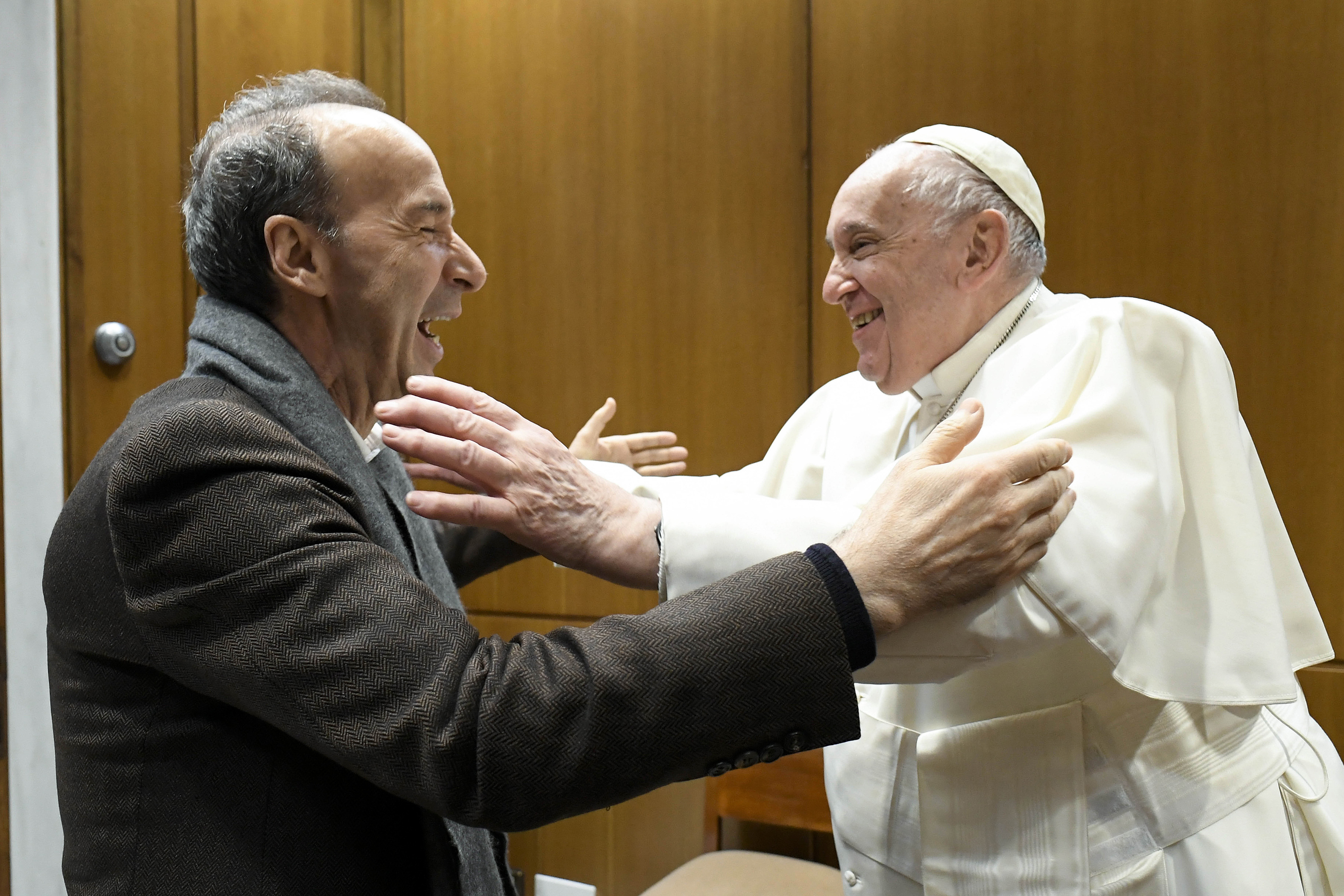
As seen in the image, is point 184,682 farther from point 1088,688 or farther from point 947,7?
point 947,7

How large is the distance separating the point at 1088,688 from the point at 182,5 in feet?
9.31

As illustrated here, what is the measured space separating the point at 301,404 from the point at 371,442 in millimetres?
414

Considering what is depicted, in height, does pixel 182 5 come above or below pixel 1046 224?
above

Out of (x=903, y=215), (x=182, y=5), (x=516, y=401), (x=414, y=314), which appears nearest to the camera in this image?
(x=414, y=314)

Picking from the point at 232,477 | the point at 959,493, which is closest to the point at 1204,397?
the point at 959,493

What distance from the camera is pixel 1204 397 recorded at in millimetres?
1493

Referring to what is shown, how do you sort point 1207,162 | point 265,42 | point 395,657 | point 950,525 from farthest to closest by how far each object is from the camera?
point 265,42 → point 1207,162 → point 950,525 → point 395,657

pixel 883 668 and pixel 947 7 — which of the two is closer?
pixel 883 668

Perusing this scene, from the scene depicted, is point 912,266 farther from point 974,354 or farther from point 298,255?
point 298,255

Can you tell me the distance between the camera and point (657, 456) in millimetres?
2137

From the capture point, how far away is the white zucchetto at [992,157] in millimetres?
1703

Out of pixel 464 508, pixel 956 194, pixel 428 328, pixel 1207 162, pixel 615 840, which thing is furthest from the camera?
pixel 615 840

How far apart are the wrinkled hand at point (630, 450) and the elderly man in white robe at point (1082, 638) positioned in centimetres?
53

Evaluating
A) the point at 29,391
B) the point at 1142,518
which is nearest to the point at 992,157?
the point at 1142,518
